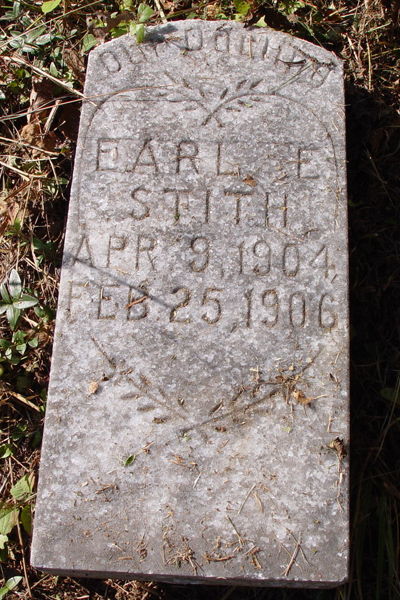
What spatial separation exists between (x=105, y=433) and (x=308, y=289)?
0.88 metres

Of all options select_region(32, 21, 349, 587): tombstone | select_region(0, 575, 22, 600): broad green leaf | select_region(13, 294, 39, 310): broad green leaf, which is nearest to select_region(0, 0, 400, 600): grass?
select_region(0, 575, 22, 600): broad green leaf

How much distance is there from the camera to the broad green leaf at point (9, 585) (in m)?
2.81

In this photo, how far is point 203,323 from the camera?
2477 mm

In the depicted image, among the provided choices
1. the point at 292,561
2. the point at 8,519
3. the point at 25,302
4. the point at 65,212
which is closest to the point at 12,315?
the point at 25,302

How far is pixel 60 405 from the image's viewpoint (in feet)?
7.91

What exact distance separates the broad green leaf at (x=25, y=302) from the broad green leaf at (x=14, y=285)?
0.03 metres

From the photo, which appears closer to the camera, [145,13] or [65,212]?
[145,13]

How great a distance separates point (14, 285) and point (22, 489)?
2.81ft

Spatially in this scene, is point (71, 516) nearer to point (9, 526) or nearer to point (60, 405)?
point (60, 405)

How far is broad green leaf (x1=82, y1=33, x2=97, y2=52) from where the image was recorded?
3.36m

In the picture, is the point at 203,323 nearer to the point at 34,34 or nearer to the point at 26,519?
the point at 26,519

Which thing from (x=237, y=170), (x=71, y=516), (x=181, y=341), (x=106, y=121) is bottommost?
(x=71, y=516)

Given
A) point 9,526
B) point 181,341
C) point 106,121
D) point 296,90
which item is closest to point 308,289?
point 181,341

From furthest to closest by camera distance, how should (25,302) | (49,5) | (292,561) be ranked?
(49,5)
(25,302)
(292,561)
